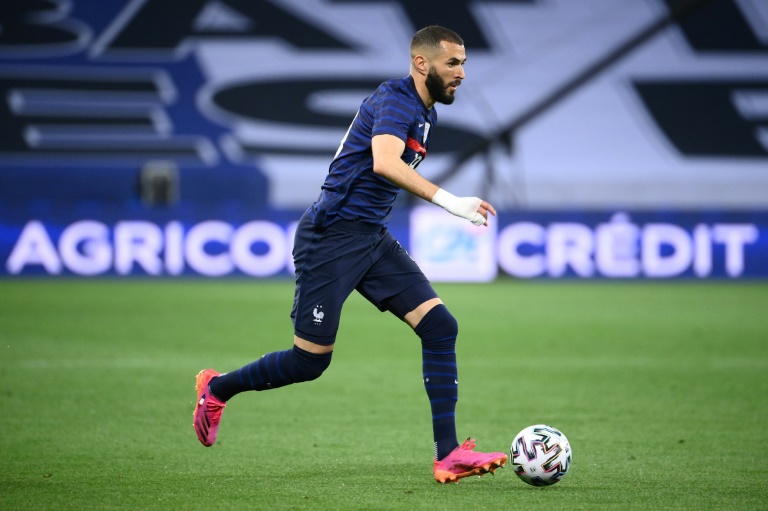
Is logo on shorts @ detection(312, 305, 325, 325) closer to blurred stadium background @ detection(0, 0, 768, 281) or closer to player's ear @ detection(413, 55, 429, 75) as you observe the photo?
player's ear @ detection(413, 55, 429, 75)

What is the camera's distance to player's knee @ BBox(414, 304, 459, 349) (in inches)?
218

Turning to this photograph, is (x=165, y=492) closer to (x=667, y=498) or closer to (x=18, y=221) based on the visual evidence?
(x=667, y=498)

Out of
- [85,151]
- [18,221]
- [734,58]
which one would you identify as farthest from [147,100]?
[734,58]

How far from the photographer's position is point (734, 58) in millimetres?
29109

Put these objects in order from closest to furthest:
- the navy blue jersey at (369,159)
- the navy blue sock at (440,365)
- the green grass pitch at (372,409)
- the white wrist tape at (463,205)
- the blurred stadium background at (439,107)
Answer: the white wrist tape at (463,205) → the green grass pitch at (372,409) → the navy blue jersey at (369,159) → the navy blue sock at (440,365) → the blurred stadium background at (439,107)

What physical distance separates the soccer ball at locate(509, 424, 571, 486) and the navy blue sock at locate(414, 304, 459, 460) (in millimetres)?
348

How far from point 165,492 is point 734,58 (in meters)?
26.5

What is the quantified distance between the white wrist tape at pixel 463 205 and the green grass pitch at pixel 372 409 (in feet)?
3.85

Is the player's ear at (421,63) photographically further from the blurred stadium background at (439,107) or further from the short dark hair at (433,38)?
the blurred stadium background at (439,107)

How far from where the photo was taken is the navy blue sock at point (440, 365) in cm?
550

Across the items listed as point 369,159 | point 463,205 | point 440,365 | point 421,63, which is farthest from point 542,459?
point 421,63

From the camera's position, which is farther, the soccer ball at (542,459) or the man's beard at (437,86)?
the man's beard at (437,86)

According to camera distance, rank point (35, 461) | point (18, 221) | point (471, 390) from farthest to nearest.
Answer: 1. point (18, 221)
2. point (471, 390)
3. point (35, 461)

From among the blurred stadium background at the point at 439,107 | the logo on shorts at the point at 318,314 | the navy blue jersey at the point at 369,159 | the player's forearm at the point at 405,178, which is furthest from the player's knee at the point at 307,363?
the blurred stadium background at the point at 439,107
